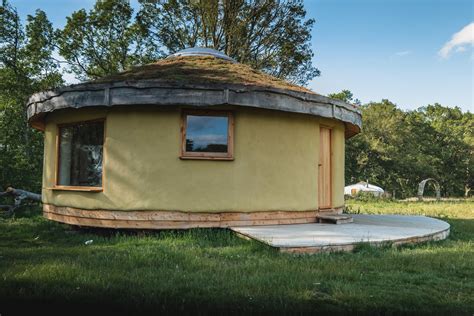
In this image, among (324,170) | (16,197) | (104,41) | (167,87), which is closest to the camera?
(167,87)

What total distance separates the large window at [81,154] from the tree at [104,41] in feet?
48.8

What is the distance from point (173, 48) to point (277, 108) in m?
16.0

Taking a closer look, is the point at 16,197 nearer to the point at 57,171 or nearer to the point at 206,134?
the point at 57,171

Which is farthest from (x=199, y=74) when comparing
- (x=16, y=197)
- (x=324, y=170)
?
(x=16, y=197)

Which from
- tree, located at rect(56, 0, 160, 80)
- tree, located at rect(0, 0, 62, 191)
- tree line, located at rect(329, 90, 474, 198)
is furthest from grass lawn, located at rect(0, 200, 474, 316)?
tree line, located at rect(329, 90, 474, 198)

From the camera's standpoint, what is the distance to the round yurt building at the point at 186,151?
21.6ft

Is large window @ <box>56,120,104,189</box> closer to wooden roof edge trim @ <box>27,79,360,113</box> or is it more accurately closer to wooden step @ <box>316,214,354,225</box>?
wooden roof edge trim @ <box>27,79,360,113</box>

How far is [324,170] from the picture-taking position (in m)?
8.30

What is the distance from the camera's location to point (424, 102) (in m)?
54.2

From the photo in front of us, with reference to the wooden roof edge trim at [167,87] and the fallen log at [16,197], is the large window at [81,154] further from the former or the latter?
the fallen log at [16,197]

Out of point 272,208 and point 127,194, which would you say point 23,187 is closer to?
point 127,194

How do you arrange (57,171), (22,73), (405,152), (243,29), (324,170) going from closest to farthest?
(57,171) < (324,170) < (22,73) < (243,29) < (405,152)

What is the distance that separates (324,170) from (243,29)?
44.9 feet

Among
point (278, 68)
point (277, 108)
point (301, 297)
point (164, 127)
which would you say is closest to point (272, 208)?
point (277, 108)
